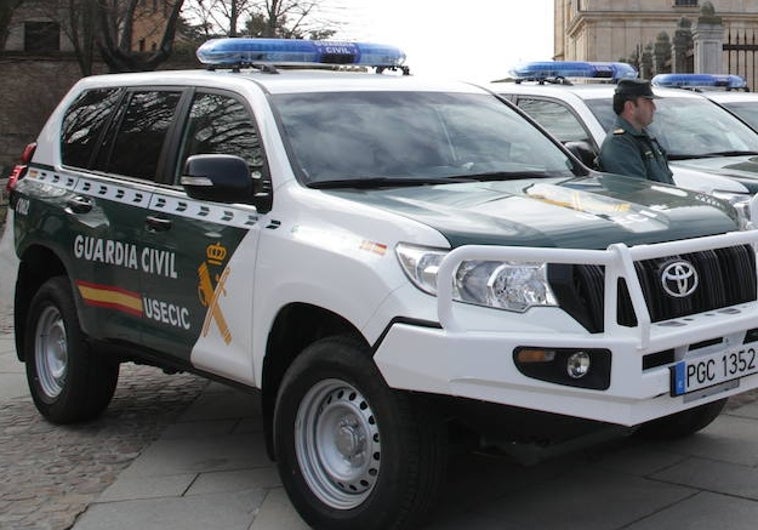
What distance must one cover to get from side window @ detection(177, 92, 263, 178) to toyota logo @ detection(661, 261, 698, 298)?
1871mm

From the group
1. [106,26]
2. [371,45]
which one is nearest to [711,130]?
[371,45]

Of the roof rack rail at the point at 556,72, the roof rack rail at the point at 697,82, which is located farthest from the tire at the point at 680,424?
the roof rack rail at the point at 697,82

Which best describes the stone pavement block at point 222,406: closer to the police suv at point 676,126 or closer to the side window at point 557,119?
the police suv at point 676,126

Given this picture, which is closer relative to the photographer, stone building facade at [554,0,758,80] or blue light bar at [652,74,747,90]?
blue light bar at [652,74,747,90]

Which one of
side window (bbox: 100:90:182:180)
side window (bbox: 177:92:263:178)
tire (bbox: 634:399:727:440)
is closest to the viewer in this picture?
side window (bbox: 177:92:263:178)

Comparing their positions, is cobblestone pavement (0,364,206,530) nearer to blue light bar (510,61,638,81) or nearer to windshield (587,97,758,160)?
windshield (587,97,758,160)

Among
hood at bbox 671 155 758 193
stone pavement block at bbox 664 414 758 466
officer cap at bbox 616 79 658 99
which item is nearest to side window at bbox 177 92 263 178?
stone pavement block at bbox 664 414 758 466

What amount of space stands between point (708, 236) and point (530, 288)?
0.93 metres

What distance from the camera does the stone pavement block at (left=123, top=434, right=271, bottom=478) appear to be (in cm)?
560

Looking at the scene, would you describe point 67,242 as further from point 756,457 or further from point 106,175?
point 756,457

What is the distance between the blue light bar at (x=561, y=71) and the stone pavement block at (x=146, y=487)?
649 centimetres

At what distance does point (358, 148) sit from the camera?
5.05 metres

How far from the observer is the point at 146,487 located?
209 inches

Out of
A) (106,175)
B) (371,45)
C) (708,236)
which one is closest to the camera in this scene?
(708,236)
